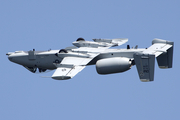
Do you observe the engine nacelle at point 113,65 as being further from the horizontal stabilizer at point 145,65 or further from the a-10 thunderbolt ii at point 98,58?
the horizontal stabilizer at point 145,65

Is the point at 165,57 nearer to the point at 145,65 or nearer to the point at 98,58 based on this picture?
the point at 98,58

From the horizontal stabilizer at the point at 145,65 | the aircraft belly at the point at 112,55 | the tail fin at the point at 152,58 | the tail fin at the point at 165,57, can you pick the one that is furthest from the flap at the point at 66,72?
the tail fin at the point at 165,57

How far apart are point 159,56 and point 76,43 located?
32.6 ft

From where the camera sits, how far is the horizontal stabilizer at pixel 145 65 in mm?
53812

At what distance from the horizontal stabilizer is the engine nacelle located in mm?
1686

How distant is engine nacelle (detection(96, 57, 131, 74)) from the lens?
55688 millimetres

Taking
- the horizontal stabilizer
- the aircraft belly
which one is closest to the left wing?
Answer: the aircraft belly

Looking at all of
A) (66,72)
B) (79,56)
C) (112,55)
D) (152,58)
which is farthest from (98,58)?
(152,58)

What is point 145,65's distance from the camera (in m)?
54.1

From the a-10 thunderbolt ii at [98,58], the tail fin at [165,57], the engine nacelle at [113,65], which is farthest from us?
the tail fin at [165,57]

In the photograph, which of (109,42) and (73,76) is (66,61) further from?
(109,42)

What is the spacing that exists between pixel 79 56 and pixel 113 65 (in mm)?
4635

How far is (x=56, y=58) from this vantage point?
60.9 metres

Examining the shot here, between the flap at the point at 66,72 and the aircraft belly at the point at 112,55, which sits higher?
the aircraft belly at the point at 112,55
